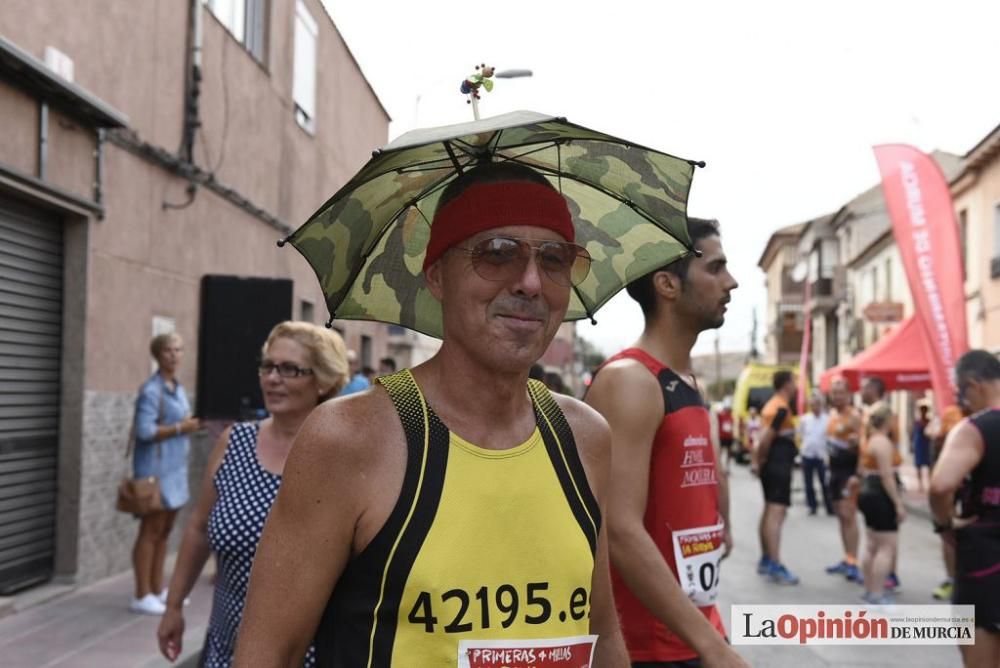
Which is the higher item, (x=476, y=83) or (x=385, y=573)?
(x=476, y=83)

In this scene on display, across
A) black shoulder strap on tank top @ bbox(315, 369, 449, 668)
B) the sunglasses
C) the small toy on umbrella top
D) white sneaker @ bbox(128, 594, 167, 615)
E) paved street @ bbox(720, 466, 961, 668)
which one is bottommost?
paved street @ bbox(720, 466, 961, 668)

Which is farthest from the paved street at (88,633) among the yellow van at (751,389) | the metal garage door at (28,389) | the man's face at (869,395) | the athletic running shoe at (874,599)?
the yellow van at (751,389)

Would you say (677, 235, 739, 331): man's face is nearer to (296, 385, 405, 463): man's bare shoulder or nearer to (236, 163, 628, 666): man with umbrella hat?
(236, 163, 628, 666): man with umbrella hat

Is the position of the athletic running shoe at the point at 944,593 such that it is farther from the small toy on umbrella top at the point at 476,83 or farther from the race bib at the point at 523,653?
the small toy on umbrella top at the point at 476,83

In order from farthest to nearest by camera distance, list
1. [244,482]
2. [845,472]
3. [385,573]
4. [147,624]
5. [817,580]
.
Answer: [845,472], [817,580], [147,624], [244,482], [385,573]

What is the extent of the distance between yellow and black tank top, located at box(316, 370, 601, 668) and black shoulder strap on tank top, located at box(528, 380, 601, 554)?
1 centimetres

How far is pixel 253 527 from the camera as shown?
330 centimetres

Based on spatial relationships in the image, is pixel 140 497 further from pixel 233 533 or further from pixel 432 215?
pixel 432 215

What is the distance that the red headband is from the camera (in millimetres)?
1893

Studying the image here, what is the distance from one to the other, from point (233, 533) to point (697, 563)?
153cm

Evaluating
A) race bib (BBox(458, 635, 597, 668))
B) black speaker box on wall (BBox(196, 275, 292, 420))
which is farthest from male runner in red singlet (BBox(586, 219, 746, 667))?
black speaker box on wall (BBox(196, 275, 292, 420))

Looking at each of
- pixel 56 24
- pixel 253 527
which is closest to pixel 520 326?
pixel 253 527

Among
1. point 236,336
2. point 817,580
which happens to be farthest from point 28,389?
point 817,580

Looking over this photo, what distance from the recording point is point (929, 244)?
12.9m
